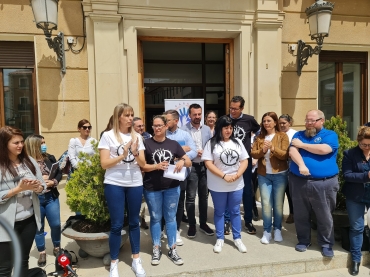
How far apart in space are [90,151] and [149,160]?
1590 millimetres

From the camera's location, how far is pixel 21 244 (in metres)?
2.62

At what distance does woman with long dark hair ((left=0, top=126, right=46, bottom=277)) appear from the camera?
2.42 metres

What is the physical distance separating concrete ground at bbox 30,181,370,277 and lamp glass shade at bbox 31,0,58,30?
3.74m

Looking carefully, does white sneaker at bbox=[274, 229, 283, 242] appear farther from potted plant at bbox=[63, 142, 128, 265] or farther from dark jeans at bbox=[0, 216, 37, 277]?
dark jeans at bbox=[0, 216, 37, 277]

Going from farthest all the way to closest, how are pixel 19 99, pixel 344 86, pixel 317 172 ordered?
pixel 344 86 < pixel 19 99 < pixel 317 172

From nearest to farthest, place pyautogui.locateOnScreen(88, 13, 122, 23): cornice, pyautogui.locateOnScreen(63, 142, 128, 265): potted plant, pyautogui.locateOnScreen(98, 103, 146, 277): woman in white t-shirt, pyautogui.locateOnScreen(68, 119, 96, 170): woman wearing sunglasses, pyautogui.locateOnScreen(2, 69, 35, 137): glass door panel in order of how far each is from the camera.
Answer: pyautogui.locateOnScreen(98, 103, 146, 277): woman in white t-shirt
pyautogui.locateOnScreen(63, 142, 128, 265): potted plant
pyautogui.locateOnScreen(68, 119, 96, 170): woman wearing sunglasses
pyautogui.locateOnScreen(88, 13, 122, 23): cornice
pyautogui.locateOnScreen(2, 69, 35, 137): glass door panel

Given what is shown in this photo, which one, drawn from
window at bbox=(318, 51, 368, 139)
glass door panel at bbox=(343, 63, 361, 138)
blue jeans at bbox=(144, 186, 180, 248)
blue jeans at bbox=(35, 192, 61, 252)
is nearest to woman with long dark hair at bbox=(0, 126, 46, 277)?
blue jeans at bbox=(35, 192, 61, 252)

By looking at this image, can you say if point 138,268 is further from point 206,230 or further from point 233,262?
point 206,230

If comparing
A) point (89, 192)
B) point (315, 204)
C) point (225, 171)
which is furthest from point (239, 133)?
point (89, 192)

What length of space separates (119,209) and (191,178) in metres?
1.32

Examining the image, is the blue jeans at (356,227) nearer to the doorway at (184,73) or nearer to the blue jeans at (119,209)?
the blue jeans at (119,209)

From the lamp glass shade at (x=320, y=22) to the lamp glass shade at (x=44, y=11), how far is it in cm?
502

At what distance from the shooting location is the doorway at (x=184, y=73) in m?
8.48

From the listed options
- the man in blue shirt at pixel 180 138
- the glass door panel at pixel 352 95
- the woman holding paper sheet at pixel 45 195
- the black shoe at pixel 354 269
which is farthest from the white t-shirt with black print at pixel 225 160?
the glass door panel at pixel 352 95
